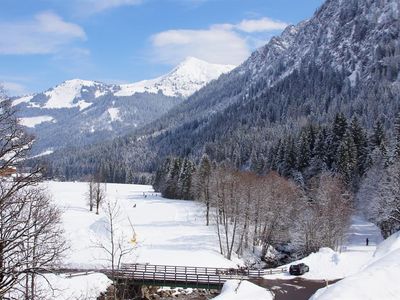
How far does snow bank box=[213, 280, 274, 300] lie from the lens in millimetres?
35219

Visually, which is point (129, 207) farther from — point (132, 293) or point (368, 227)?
point (132, 293)

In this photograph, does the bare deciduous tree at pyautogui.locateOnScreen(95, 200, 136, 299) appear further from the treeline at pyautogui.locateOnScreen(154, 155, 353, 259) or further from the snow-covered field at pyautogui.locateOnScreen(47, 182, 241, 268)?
the treeline at pyautogui.locateOnScreen(154, 155, 353, 259)

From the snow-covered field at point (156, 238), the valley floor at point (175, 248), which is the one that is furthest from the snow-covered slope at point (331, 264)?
the snow-covered field at point (156, 238)

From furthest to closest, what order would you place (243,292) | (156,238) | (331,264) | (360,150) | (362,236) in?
(360,150)
(362,236)
(156,238)
(331,264)
(243,292)

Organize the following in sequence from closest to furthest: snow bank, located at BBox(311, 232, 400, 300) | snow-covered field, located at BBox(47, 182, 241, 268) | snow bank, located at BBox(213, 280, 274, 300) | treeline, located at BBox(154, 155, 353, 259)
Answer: snow bank, located at BBox(311, 232, 400, 300) → snow bank, located at BBox(213, 280, 274, 300) → snow-covered field, located at BBox(47, 182, 241, 268) → treeline, located at BBox(154, 155, 353, 259)

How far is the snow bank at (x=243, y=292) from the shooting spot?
35219 mm

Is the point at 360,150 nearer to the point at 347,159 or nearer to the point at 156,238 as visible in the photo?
the point at 347,159

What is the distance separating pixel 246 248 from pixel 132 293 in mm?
26258

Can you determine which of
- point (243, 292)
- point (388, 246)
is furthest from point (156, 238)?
point (388, 246)

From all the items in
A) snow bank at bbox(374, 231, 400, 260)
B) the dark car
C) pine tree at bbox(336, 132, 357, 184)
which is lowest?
the dark car

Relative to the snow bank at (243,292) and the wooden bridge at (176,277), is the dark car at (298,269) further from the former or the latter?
the snow bank at (243,292)

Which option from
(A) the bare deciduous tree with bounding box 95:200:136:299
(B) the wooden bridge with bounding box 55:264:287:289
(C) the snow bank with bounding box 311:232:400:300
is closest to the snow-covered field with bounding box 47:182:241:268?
(A) the bare deciduous tree with bounding box 95:200:136:299

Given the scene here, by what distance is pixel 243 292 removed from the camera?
36938 mm

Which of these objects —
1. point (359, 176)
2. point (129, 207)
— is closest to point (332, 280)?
point (359, 176)
